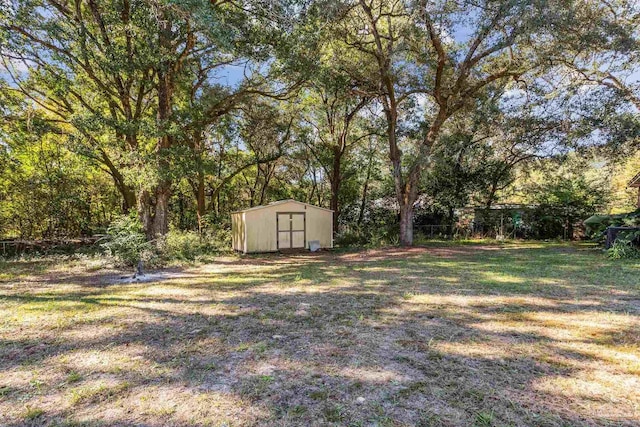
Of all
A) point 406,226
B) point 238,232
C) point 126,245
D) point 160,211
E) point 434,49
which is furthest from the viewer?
point 406,226

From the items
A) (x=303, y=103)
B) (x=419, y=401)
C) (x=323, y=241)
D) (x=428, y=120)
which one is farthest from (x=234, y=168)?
(x=419, y=401)

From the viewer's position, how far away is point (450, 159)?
47.7 feet

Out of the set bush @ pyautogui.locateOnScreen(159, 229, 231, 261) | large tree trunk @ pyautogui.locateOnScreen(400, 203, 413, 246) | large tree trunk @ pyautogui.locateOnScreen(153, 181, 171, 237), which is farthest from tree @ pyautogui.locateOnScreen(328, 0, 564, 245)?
large tree trunk @ pyautogui.locateOnScreen(153, 181, 171, 237)

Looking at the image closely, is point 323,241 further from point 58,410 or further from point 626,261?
point 58,410

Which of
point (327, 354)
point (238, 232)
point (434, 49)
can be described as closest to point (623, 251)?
point (434, 49)

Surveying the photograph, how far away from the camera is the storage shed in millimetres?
11211

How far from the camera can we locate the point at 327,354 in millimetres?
2783

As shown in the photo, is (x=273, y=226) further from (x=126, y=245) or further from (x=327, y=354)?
(x=327, y=354)

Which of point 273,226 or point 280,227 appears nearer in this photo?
point 273,226

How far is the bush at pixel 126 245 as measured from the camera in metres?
7.78

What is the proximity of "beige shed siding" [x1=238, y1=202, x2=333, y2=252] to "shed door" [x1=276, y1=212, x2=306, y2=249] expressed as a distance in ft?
0.46

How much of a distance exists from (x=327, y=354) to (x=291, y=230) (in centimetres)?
914

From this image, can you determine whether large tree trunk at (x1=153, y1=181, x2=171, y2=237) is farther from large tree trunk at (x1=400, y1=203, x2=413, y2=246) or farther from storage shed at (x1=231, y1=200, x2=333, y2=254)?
large tree trunk at (x1=400, y1=203, x2=413, y2=246)

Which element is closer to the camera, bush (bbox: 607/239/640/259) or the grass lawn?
the grass lawn
